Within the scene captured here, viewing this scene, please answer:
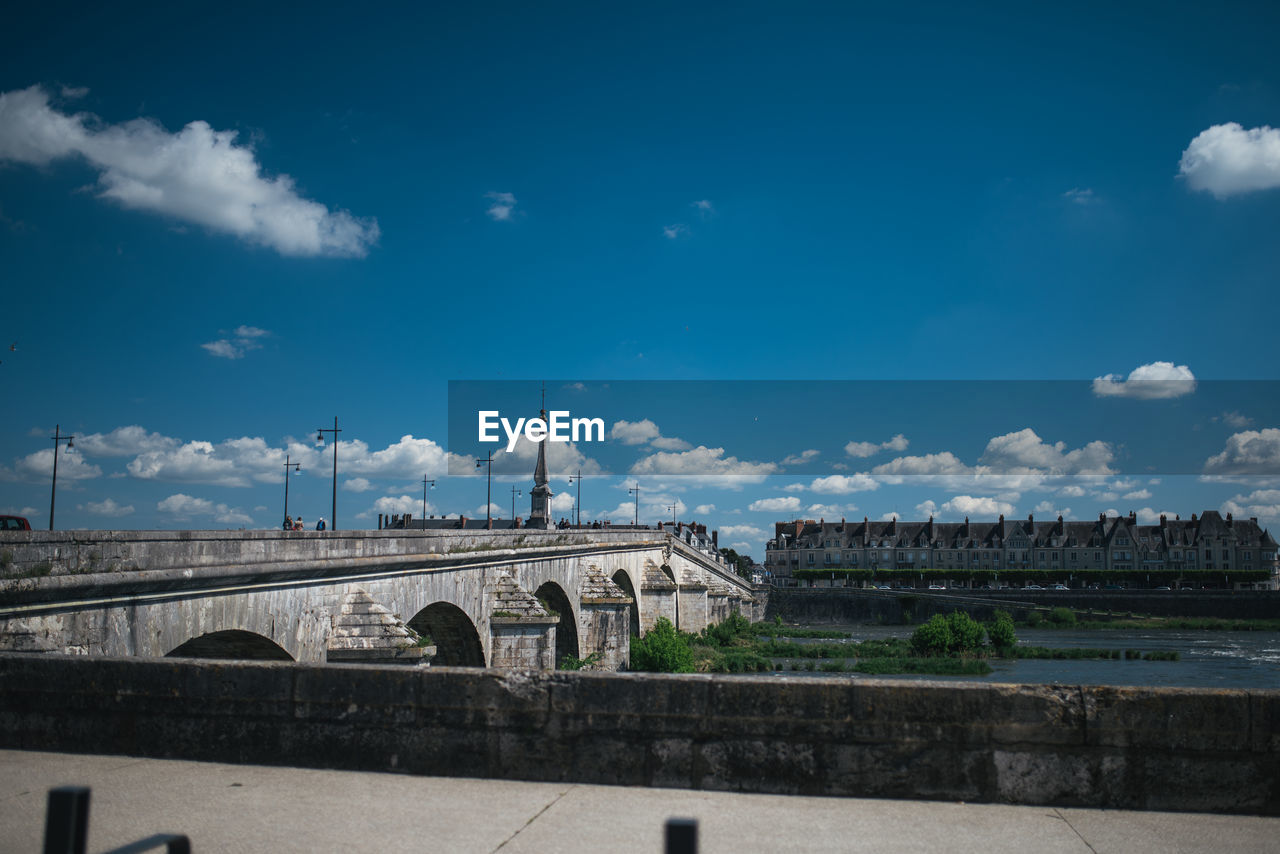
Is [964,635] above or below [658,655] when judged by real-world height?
below

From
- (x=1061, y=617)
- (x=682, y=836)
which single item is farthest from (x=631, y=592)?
(x=682, y=836)

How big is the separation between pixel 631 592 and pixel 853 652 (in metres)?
13.1

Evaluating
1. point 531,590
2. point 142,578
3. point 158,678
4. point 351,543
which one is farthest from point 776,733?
point 531,590

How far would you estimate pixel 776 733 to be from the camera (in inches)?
189

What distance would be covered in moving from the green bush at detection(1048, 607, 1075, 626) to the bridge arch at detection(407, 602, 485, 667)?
2163 inches

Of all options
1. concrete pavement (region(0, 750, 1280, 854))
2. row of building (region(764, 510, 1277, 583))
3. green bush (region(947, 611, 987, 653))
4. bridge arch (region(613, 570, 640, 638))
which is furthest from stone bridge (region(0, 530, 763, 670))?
row of building (region(764, 510, 1277, 583))

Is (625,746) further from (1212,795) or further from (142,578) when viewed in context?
(142,578)

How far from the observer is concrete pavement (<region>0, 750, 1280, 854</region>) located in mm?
3955

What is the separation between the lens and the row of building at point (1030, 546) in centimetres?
9306

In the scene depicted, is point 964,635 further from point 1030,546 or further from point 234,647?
point 1030,546

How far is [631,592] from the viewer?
4256cm

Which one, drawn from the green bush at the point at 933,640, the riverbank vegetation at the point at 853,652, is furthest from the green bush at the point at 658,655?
the green bush at the point at 933,640

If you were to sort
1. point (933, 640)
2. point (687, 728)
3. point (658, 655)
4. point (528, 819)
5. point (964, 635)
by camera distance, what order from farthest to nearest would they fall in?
→ point (964, 635)
point (933, 640)
point (658, 655)
point (687, 728)
point (528, 819)

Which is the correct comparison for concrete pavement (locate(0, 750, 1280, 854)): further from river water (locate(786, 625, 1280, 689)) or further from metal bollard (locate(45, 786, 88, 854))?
river water (locate(786, 625, 1280, 689))
